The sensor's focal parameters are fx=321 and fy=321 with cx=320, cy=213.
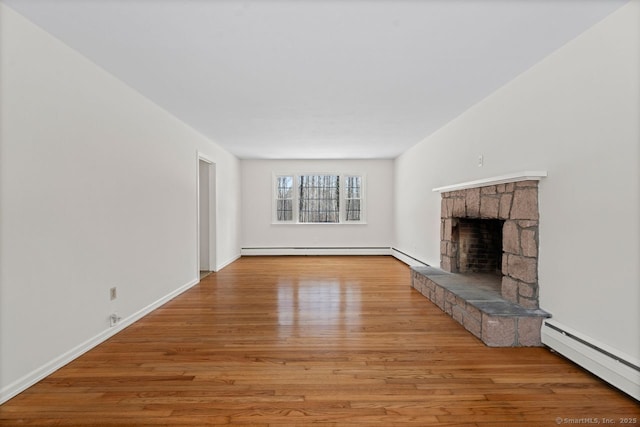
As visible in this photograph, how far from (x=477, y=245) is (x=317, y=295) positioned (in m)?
2.33

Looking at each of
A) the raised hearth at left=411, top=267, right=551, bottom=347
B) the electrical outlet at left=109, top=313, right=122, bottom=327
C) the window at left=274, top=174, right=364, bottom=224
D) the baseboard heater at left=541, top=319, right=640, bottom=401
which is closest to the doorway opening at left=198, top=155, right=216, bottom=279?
the window at left=274, top=174, right=364, bottom=224

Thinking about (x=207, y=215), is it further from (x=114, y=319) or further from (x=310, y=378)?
(x=310, y=378)

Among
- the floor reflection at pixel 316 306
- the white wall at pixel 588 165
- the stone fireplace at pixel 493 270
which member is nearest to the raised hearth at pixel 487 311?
the stone fireplace at pixel 493 270

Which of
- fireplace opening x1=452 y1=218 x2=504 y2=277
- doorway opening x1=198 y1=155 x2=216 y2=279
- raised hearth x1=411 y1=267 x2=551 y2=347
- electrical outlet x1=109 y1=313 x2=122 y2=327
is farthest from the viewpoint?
doorway opening x1=198 y1=155 x2=216 y2=279

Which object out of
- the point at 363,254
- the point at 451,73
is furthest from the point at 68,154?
the point at 363,254

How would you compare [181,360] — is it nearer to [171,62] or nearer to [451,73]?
[171,62]

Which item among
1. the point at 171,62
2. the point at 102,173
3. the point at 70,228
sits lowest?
the point at 70,228

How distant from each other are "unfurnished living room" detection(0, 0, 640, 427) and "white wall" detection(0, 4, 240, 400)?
16 millimetres

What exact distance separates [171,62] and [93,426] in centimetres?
261

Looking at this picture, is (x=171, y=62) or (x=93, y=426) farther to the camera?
(x=171, y=62)

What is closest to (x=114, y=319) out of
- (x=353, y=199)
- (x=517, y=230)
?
(x=517, y=230)

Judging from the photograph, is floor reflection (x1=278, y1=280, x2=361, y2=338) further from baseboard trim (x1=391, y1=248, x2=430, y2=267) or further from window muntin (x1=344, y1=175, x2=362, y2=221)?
window muntin (x1=344, y1=175, x2=362, y2=221)

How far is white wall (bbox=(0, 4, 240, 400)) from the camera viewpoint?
6.55 ft

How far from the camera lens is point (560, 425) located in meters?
1.71
